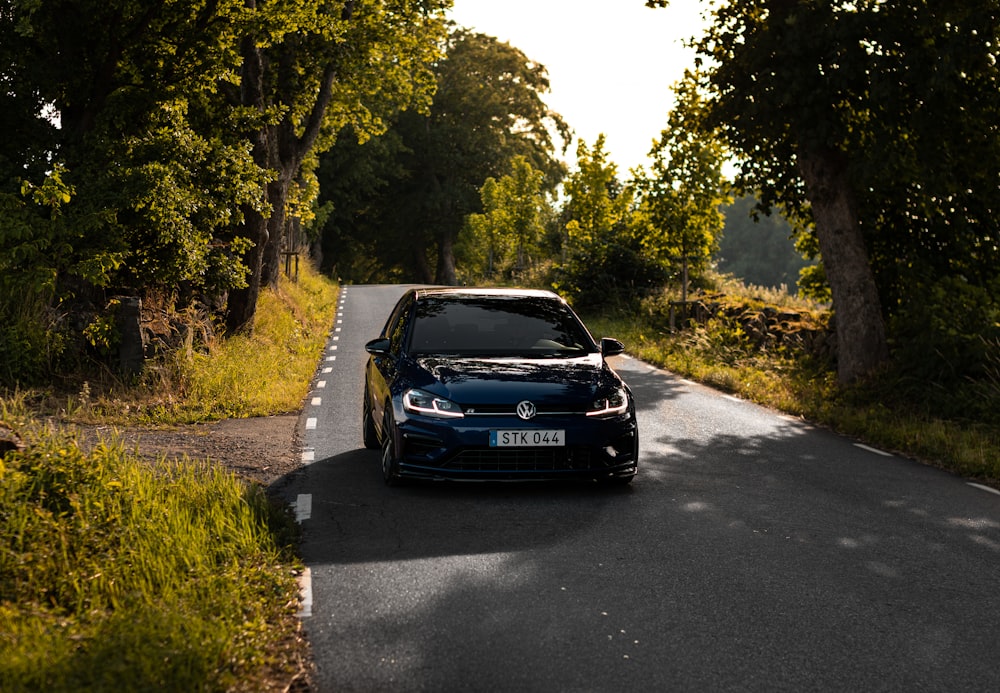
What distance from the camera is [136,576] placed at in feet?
16.6

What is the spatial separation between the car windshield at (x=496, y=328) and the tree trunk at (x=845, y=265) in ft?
22.3

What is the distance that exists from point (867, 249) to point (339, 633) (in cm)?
1313

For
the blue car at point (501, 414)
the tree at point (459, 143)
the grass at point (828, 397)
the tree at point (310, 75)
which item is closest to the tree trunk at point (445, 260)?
the tree at point (459, 143)

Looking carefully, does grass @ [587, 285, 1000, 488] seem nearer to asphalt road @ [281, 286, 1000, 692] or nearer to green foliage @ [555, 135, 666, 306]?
asphalt road @ [281, 286, 1000, 692]

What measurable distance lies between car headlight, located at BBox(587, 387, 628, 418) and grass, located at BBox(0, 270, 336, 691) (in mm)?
2480

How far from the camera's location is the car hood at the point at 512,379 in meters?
7.82

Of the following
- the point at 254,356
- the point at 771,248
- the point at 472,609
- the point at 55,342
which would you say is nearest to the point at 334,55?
the point at 254,356

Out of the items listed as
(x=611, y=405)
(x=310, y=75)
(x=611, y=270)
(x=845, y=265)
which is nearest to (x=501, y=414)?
(x=611, y=405)

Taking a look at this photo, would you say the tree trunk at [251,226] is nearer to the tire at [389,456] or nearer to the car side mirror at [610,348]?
the car side mirror at [610,348]

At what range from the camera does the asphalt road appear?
4.47 m

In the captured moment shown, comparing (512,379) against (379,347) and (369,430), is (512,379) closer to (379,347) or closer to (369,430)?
(379,347)

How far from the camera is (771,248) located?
4843 inches

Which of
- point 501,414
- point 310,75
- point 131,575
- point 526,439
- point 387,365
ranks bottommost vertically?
point 131,575

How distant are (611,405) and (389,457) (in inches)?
71.7
